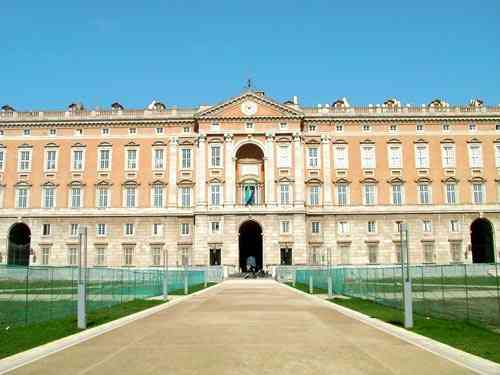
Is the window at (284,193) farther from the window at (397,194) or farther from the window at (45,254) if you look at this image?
the window at (45,254)

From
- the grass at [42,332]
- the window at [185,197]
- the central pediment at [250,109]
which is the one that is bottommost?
the grass at [42,332]

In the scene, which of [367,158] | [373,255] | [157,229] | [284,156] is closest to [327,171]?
[367,158]

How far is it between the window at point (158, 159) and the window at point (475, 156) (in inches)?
1554

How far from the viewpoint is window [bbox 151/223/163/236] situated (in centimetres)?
7338

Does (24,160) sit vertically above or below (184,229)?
above

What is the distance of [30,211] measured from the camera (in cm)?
7375

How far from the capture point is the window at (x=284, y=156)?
7288cm

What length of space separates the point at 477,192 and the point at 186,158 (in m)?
37.3

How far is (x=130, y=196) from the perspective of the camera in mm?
74312

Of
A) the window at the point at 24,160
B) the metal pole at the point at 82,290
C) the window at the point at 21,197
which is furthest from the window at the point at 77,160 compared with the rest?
the metal pole at the point at 82,290

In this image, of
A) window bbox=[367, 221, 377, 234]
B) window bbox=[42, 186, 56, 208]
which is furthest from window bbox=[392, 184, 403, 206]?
window bbox=[42, 186, 56, 208]

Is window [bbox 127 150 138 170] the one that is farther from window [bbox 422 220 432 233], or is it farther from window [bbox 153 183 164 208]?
window [bbox 422 220 432 233]

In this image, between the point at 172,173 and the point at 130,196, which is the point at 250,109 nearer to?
the point at 172,173

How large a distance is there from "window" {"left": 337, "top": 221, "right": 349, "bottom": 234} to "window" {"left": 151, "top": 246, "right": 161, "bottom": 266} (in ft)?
75.3
